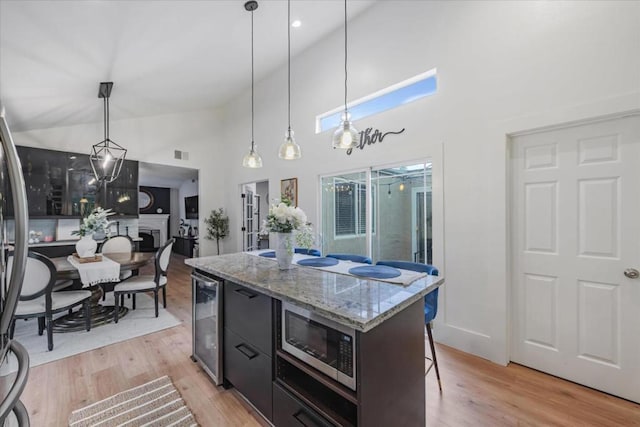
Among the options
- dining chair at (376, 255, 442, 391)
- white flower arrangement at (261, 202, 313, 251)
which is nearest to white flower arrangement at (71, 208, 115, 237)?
white flower arrangement at (261, 202, 313, 251)

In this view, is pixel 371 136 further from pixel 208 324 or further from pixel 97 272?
pixel 97 272

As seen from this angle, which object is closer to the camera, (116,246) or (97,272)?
(97,272)

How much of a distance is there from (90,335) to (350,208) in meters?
3.56

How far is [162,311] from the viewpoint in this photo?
12.5ft

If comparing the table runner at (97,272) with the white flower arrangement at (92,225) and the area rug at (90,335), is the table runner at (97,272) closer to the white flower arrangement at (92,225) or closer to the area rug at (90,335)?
the white flower arrangement at (92,225)

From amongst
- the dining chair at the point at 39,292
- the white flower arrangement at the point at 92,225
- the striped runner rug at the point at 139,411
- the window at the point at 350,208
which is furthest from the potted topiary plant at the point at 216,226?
the striped runner rug at the point at 139,411

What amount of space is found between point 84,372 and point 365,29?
4934 millimetres

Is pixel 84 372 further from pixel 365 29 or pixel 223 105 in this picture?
pixel 223 105

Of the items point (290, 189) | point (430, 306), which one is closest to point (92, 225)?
point (290, 189)

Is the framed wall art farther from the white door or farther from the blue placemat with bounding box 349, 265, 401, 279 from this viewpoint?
the white door

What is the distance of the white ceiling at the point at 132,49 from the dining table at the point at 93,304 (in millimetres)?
1960

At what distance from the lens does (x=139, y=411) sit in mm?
1889

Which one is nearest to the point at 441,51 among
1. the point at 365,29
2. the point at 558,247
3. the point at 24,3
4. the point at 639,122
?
the point at 365,29

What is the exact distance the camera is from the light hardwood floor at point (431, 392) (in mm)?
1832
